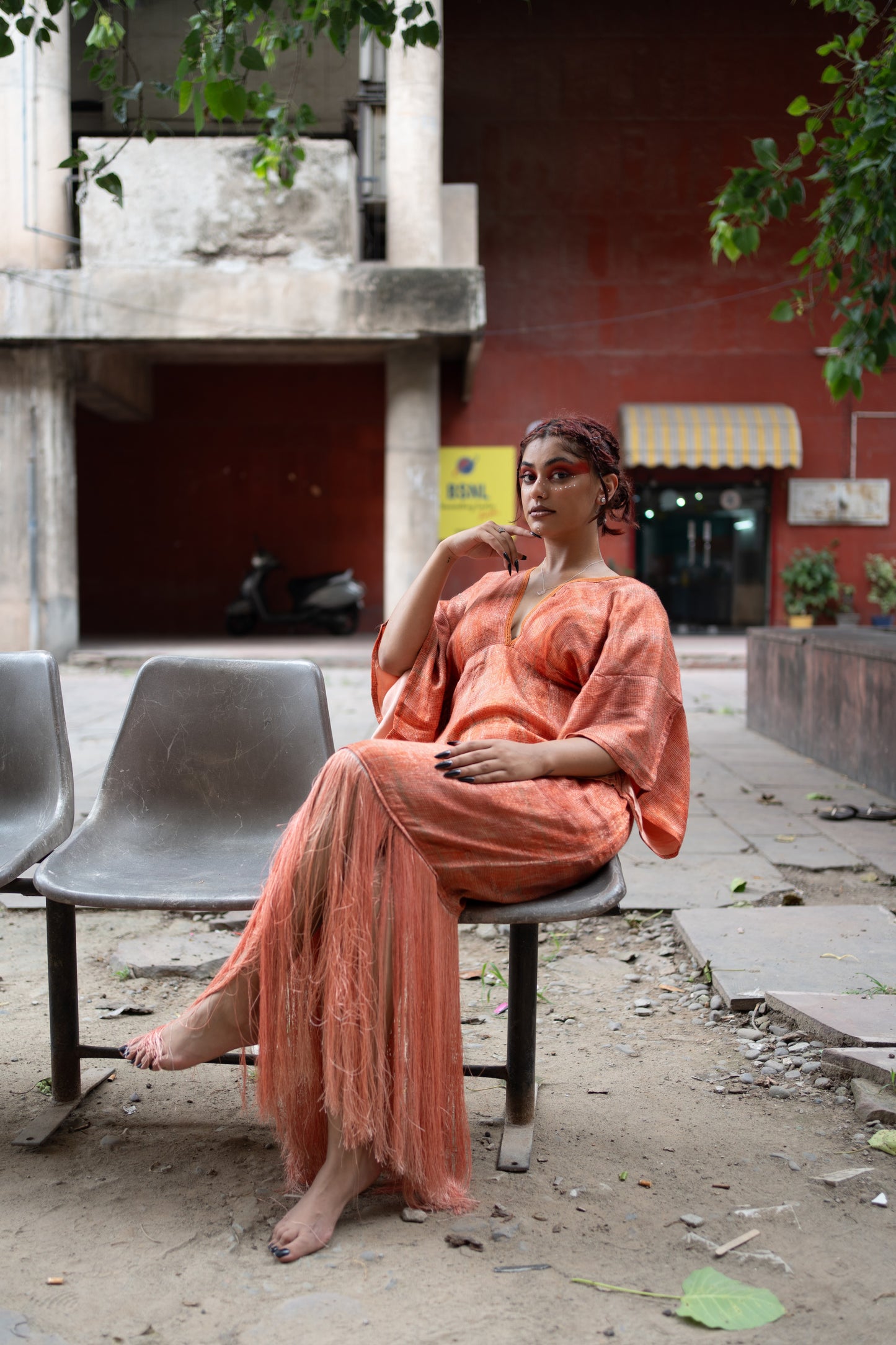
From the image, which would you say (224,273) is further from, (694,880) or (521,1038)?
(521,1038)

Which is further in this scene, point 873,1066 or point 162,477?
point 162,477

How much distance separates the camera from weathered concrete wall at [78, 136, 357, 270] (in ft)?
33.5

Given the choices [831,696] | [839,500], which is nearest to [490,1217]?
[831,696]

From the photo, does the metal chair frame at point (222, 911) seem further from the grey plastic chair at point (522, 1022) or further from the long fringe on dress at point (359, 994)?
the long fringe on dress at point (359, 994)

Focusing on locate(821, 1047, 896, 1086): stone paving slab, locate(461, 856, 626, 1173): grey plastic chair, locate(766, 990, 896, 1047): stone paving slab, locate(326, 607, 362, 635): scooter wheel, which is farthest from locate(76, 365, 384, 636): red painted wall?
locate(461, 856, 626, 1173): grey plastic chair

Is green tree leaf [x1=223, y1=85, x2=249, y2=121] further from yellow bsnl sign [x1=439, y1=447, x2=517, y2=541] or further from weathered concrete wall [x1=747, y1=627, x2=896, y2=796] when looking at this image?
yellow bsnl sign [x1=439, y1=447, x2=517, y2=541]

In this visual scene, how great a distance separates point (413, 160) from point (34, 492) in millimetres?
4739

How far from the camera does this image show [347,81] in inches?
458

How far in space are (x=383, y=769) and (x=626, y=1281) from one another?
885 millimetres

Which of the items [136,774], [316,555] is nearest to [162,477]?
[316,555]

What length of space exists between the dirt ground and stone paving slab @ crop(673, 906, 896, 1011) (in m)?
0.20

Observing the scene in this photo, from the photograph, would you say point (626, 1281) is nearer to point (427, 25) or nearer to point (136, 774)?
point (136, 774)

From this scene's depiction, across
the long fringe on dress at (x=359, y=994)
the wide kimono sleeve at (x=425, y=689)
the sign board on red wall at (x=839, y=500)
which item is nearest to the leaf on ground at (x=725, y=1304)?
the long fringe on dress at (x=359, y=994)

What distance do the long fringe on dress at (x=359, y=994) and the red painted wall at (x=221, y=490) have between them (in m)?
12.9
